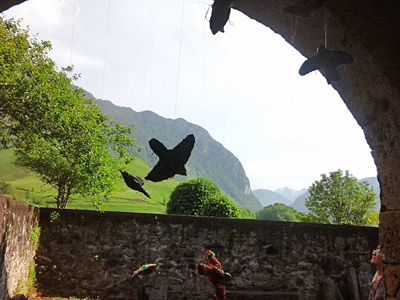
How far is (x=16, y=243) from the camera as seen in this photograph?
230 inches

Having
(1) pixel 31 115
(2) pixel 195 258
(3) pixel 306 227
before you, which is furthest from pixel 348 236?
(1) pixel 31 115

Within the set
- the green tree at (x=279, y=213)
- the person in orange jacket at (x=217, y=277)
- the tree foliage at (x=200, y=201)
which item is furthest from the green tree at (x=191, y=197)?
the green tree at (x=279, y=213)

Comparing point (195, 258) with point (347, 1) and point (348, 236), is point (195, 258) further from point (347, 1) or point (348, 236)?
point (347, 1)

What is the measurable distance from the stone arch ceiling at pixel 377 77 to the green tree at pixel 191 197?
26.3ft

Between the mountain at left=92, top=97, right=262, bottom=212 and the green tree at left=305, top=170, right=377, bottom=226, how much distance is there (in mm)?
75885

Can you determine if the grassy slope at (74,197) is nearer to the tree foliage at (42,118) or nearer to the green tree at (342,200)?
the tree foliage at (42,118)

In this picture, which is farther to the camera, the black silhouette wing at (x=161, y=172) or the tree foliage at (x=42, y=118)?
the tree foliage at (x=42, y=118)

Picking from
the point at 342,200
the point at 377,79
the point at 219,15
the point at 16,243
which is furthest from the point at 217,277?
the point at 342,200

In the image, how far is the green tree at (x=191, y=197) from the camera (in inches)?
392

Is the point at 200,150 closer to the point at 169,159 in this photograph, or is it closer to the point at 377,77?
the point at 169,159

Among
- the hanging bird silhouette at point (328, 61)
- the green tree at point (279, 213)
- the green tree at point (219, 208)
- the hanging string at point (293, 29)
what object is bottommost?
the green tree at point (279, 213)

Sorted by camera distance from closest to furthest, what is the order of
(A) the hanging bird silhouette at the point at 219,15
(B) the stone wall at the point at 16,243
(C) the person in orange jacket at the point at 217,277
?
(A) the hanging bird silhouette at the point at 219,15
(C) the person in orange jacket at the point at 217,277
(B) the stone wall at the point at 16,243

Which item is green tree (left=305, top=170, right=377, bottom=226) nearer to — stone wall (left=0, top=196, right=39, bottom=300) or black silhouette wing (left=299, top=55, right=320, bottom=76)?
stone wall (left=0, top=196, right=39, bottom=300)

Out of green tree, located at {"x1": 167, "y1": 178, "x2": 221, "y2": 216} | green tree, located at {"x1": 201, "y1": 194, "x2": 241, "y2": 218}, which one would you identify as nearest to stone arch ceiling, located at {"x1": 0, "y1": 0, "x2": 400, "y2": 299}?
green tree, located at {"x1": 201, "y1": 194, "x2": 241, "y2": 218}
